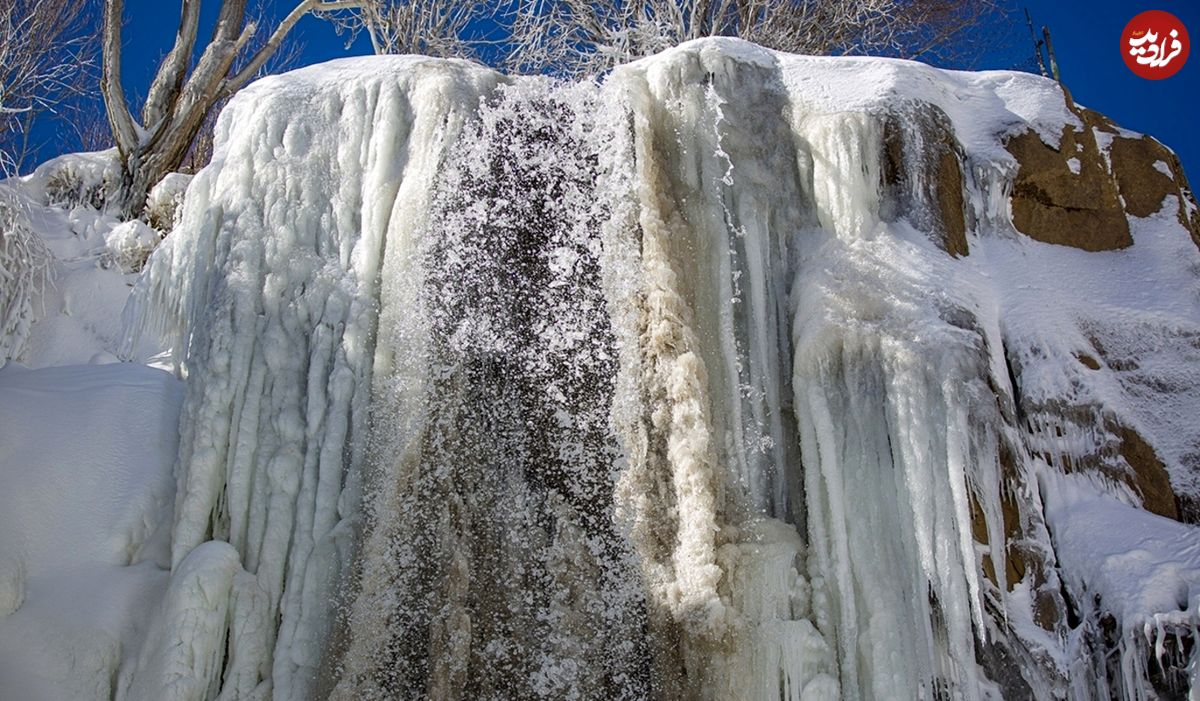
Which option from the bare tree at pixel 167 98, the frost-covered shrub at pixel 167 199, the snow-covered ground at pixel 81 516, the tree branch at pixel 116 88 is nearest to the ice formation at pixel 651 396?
the snow-covered ground at pixel 81 516

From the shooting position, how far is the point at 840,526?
14.3 feet

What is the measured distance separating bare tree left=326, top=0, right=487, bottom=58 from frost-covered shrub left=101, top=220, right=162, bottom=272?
5.73 meters

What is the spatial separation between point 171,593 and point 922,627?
298 centimetres

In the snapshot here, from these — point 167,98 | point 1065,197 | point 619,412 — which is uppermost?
point 167,98

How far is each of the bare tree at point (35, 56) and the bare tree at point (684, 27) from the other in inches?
194

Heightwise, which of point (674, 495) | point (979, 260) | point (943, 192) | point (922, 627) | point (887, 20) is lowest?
A: point (922, 627)

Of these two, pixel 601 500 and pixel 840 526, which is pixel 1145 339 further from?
pixel 601 500

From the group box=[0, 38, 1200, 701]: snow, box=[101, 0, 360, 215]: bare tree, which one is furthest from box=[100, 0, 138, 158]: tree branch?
box=[0, 38, 1200, 701]: snow

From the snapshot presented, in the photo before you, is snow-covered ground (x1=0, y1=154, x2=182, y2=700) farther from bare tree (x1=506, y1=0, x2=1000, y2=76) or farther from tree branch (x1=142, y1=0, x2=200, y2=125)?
bare tree (x1=506, y1=0, x2=1000, y2=76)

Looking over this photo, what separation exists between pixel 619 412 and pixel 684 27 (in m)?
8.16

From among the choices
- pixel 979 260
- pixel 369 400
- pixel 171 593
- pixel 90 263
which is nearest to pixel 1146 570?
pixel 979 260

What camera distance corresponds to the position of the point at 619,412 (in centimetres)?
461

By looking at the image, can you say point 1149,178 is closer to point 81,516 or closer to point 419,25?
point 81,516

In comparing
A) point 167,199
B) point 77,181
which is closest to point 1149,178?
point 167,199
